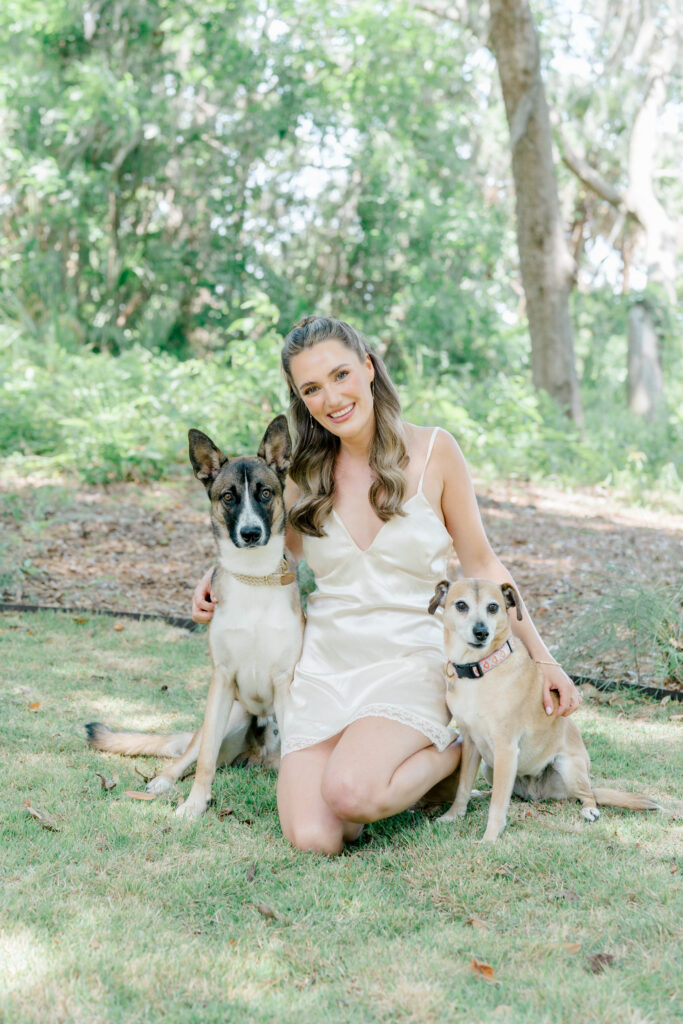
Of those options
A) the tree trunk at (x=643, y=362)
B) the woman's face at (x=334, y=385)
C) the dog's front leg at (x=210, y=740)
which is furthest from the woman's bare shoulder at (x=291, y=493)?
the tree trunk at (x=643, y=362)

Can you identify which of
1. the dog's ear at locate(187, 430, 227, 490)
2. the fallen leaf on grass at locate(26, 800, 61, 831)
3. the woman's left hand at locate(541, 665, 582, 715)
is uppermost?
the dog's ear at locate(187, 430, 227, 490)

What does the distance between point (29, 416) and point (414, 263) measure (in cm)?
815

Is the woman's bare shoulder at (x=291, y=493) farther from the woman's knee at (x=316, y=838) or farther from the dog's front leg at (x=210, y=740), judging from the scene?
the woman's knee at (x=316, y=838)

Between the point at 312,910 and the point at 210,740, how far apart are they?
3.39ft

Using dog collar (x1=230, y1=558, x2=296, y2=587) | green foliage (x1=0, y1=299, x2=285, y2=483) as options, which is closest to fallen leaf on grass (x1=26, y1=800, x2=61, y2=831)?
dog collar (x1=230, y1=558, x2=296, y2=587)

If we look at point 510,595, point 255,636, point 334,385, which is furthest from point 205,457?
point 510,595

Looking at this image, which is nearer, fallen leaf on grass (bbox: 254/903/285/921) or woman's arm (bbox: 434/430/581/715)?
fallen leaf on grass (bbox: 254/903/285/921)

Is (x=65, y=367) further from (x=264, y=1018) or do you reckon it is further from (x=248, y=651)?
(x=264, y=1018)

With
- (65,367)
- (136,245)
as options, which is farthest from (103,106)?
(65,367)

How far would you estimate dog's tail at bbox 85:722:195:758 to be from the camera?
3.96 metres

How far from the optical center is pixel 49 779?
12.0ft

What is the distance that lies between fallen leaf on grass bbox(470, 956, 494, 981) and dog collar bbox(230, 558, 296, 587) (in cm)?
171

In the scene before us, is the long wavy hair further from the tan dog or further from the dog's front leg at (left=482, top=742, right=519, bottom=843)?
the dog's front leg at (left=482, top=742, right=519, bottom=843)

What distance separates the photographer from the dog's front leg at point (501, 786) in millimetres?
3240
